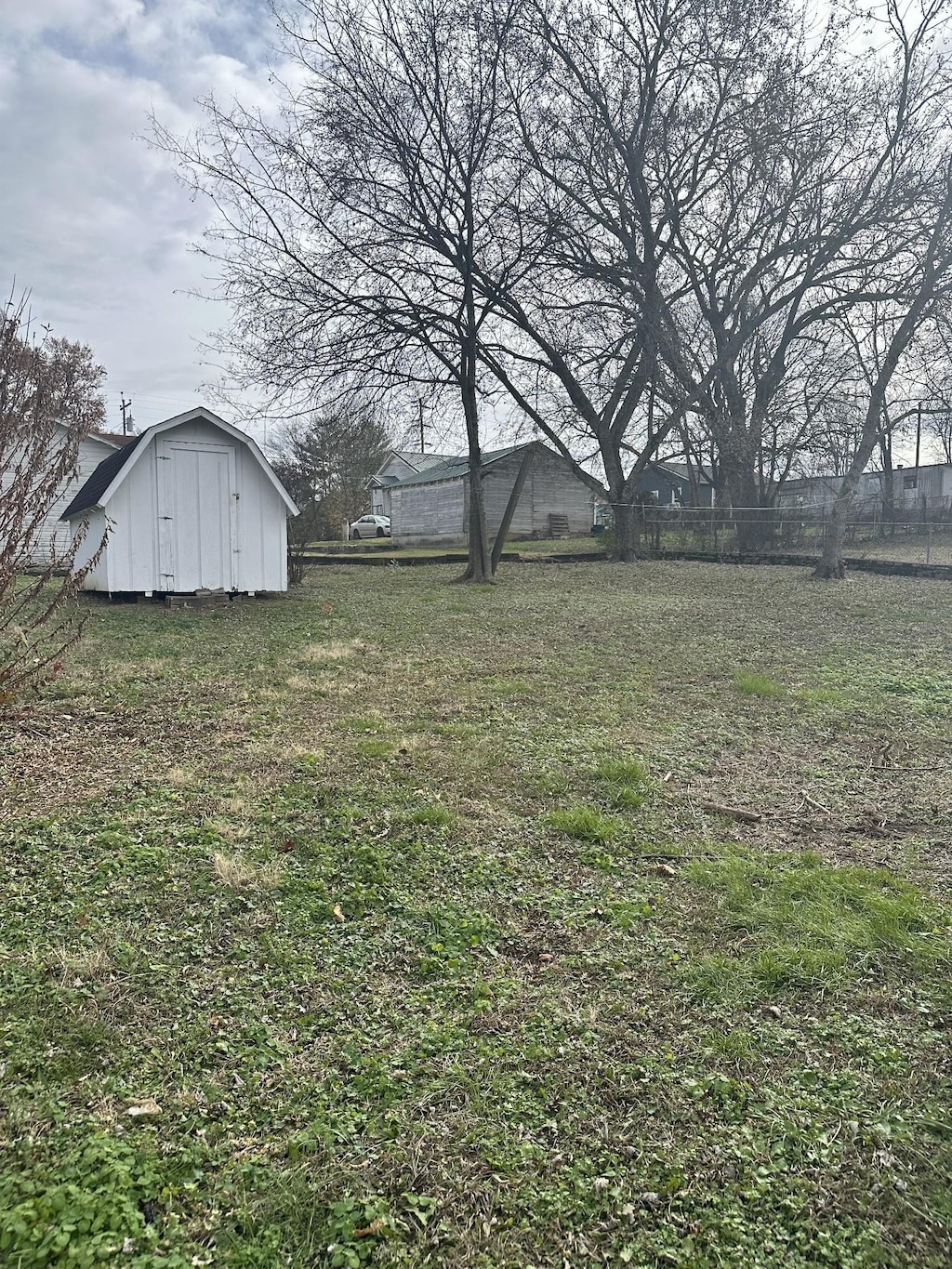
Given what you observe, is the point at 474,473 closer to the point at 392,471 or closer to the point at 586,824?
the point at 586,824

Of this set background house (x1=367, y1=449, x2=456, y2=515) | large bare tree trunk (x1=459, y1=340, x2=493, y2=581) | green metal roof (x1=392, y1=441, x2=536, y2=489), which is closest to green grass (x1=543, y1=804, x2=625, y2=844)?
large bare tree trunk (x1=459, y1=340, x2=493, y2=581)

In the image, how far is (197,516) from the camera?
464 inches

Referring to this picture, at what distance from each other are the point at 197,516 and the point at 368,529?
1079 inches

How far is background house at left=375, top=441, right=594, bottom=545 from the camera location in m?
29.2

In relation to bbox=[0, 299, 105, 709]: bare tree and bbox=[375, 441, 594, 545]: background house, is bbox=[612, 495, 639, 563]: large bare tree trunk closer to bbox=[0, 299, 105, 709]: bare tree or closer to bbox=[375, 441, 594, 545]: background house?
bbox=[375, 441, 594, 545]: background house

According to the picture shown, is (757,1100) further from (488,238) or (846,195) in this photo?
(846,195)

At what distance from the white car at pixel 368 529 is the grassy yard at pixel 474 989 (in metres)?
33.8

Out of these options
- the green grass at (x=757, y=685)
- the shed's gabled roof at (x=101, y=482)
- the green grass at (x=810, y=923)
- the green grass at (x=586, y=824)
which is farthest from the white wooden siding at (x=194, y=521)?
the green grass at (x=810, y=923)

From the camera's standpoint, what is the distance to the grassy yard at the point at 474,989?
5.04ft

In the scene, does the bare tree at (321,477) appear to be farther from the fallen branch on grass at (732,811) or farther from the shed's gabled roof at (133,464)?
the fallen branch on grass at (732,811)

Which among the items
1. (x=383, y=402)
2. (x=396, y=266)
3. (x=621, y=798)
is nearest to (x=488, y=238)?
(x=396, y=266)

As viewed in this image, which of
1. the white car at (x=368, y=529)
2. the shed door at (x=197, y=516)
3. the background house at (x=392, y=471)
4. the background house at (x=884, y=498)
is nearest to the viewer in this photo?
the shed door at (x=197, y=516)

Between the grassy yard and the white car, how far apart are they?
33792mm

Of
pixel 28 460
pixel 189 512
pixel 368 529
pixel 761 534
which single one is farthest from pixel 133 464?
pixel 368 529
